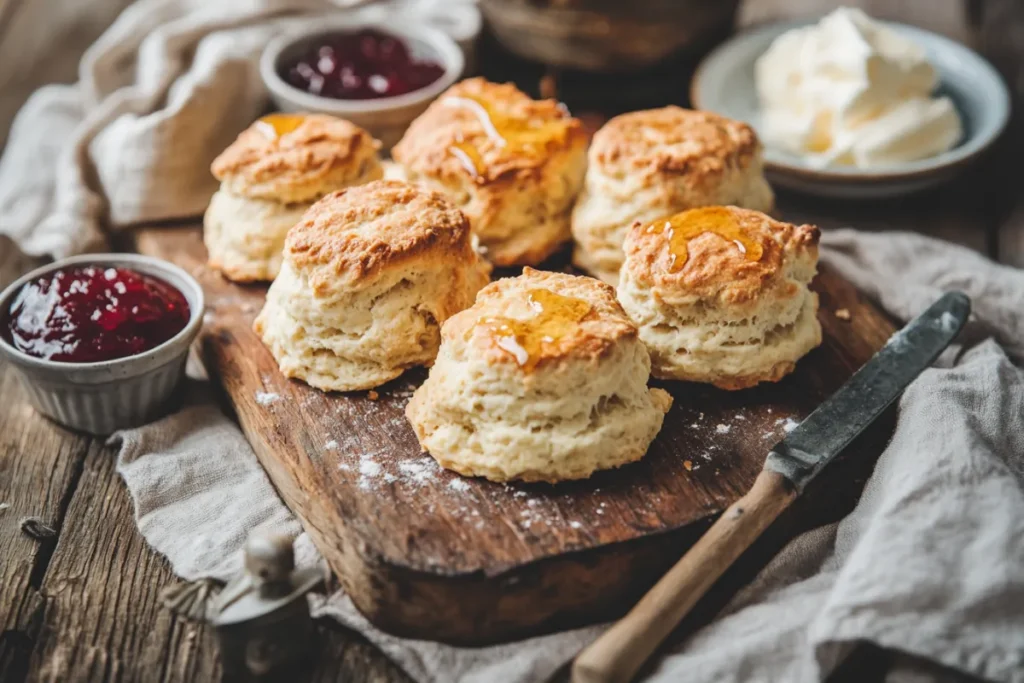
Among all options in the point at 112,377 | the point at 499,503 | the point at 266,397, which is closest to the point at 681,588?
the point at 499,503

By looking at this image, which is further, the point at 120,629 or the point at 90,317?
the point at 90,317

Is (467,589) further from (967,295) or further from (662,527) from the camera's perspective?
(967,295)

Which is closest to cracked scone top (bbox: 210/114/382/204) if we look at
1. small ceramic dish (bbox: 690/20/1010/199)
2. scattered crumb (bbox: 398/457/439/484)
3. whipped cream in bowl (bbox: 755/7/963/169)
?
scattered crumb (bbox: 398/457/439/484)

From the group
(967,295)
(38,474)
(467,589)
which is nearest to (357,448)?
(467,589)

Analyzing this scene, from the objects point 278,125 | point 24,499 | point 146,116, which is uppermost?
point 278,125

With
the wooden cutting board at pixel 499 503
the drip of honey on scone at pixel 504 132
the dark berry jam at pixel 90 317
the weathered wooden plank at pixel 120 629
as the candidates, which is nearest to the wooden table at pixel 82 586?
the weathered wooden plank at pixel 120 629

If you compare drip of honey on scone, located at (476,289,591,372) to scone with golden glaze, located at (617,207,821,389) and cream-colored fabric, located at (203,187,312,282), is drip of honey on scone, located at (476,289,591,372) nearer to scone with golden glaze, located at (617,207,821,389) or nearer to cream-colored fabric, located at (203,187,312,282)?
scone with golden glaze, located at (617,207,821,389)

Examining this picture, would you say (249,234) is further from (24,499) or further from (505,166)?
(24,499)
